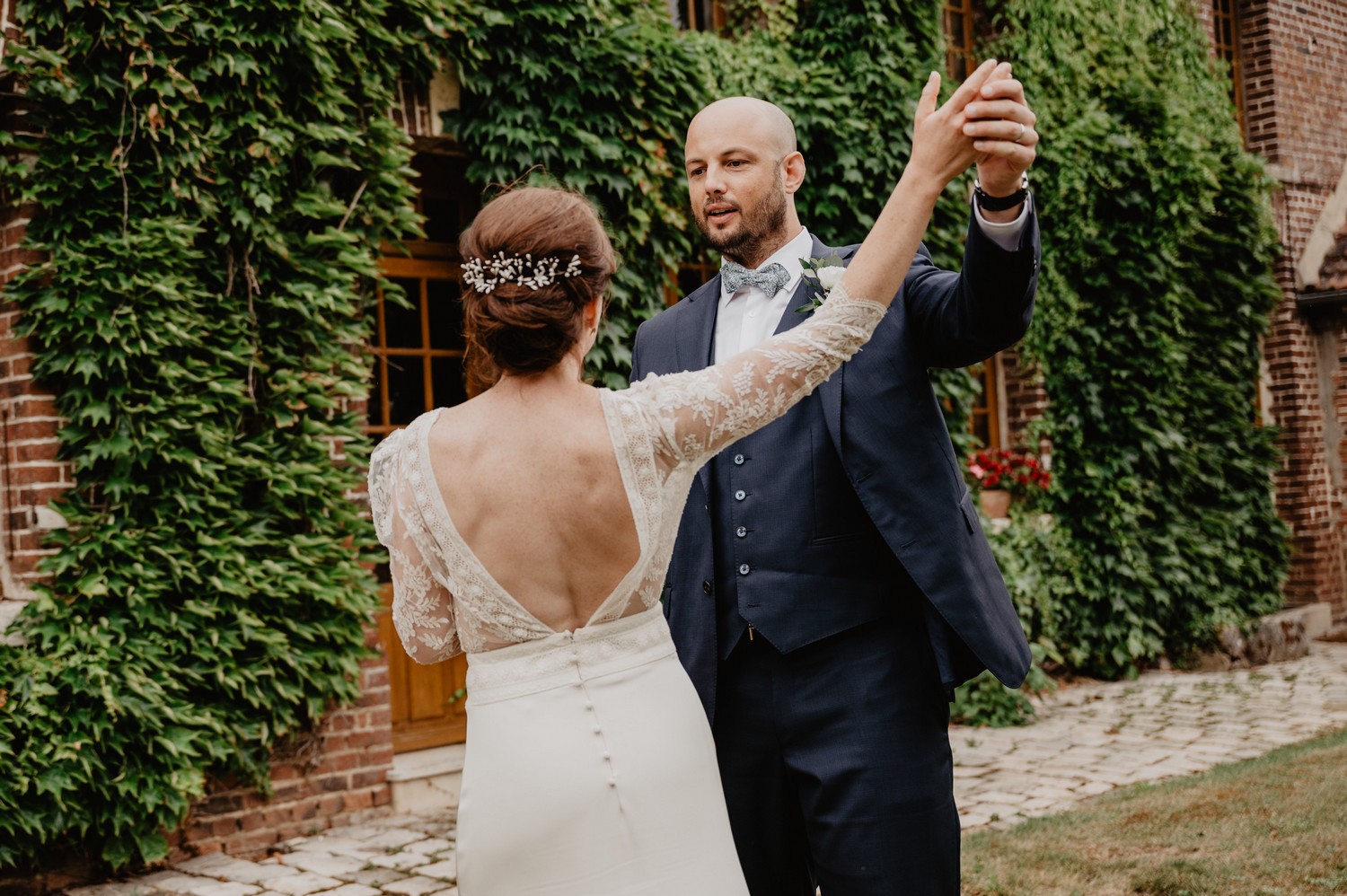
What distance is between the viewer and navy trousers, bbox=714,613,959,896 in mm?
2455

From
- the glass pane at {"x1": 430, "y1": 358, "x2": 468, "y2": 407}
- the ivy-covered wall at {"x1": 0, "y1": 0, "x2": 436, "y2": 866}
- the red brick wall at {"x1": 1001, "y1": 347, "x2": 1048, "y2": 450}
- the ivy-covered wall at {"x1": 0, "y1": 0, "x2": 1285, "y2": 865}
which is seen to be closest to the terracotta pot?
the red brick wall at {"x1": 1001, "y1": 347, "x2": 1048, "y2": 450}

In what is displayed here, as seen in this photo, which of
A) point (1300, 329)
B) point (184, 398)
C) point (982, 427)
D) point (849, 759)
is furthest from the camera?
point (1300, 329)

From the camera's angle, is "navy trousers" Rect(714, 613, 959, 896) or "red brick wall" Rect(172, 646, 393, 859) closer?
"navy trousers" Rect(714, 613, 959, 896)

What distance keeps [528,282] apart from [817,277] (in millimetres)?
775

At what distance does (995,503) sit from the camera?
838 centimetres

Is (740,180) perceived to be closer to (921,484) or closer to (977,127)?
(921,484)

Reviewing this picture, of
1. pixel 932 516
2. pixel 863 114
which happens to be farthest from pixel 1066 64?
pixel 932 516

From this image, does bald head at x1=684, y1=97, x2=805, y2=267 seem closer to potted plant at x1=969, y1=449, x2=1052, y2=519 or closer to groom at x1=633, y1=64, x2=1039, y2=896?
groom at x1=633, y1=64, x2=1039, y2=896

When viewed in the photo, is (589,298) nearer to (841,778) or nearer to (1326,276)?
(841,778)

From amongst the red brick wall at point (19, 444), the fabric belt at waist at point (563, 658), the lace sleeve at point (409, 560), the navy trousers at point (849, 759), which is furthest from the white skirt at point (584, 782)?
the red brick wall at point (19, 444)

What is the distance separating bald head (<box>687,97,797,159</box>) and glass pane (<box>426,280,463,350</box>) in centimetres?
376

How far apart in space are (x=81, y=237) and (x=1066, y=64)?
6729 millimetres

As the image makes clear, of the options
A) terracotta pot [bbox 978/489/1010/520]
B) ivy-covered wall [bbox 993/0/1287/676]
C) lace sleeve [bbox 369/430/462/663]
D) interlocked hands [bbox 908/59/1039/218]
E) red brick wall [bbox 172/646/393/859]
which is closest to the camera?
interlocked hands [bbox 908/59/1039/218]

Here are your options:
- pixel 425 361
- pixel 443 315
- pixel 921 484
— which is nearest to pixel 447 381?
pixel 425 361
